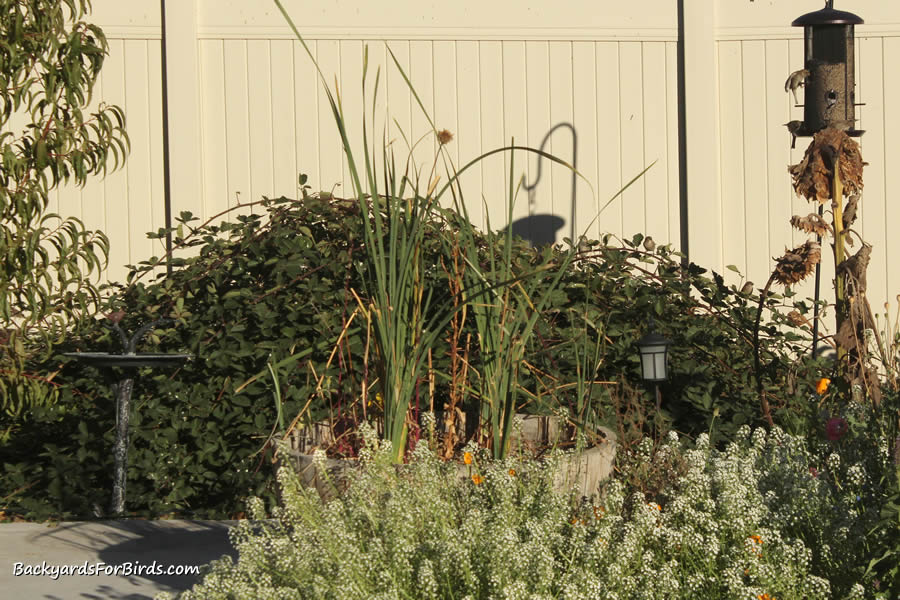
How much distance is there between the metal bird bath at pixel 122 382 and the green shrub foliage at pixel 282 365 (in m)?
0.23

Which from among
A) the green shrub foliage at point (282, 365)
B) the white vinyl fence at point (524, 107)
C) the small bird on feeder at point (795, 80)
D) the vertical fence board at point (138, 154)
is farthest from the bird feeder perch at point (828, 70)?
the vertical fence board at point (138, 154)

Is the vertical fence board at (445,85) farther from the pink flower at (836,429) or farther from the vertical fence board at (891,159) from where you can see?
the pink flower at (836,429)

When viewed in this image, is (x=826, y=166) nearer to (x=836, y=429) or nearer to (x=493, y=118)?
(x=836, y=429)

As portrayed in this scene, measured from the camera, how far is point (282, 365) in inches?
151

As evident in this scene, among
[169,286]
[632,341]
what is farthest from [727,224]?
[169,286]

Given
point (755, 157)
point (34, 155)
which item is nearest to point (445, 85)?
point (755, 157)

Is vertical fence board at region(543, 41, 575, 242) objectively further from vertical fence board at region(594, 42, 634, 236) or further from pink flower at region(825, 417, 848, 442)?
pink flower at region(825, 417, 848, 442)

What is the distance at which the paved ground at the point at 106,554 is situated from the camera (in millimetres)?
2883

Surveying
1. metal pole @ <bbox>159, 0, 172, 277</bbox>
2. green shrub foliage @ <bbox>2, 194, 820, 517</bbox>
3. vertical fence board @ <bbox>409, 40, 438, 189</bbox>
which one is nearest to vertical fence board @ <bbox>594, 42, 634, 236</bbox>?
vertical fence board @ <bbox>409, 40, 438, 189</bbox>

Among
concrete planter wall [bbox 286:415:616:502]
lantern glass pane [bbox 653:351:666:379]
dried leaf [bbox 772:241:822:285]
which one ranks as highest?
dried leaf [bbox 772:241:822:285]

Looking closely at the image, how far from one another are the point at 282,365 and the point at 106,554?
3.06 feet

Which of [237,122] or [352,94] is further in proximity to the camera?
[352,94]

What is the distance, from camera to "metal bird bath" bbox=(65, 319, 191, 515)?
3621 millimetres

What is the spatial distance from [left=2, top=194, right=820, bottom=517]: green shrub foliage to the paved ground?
35 cm
